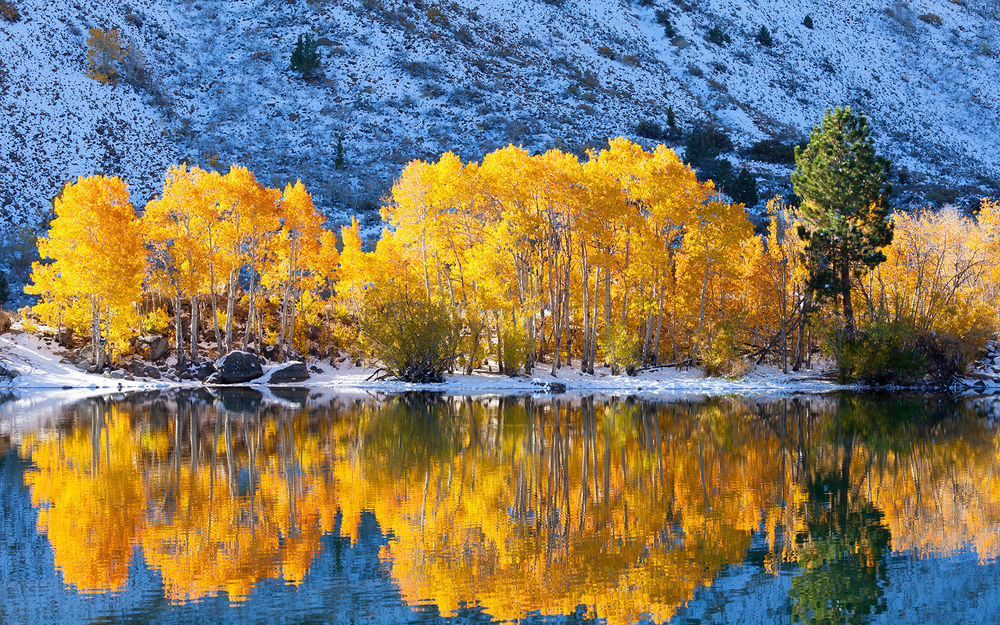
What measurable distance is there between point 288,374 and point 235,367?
2.48 metres

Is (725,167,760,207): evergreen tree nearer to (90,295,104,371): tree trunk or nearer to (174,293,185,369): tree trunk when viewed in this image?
(174,293,185,369): tree trunk

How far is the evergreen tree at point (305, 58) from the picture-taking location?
8525cm

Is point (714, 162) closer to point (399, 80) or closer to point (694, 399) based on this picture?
point (399, 80)

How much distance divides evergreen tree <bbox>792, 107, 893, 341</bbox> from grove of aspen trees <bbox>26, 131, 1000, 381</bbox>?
0.45 meters


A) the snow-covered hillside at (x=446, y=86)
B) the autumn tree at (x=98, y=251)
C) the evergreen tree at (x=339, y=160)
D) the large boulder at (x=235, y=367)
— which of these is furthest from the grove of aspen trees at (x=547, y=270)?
the evergreen tree at (x=339, y=160)

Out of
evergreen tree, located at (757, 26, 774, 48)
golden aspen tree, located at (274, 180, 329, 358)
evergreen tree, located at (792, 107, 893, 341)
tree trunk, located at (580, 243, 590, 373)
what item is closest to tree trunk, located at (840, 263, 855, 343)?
evergreen tree, located at (792, 107, 893, 341)

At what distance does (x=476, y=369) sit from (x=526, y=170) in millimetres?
10678

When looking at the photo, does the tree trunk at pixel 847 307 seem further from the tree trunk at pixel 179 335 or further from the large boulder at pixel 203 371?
the tree trunk at pixel 179 335

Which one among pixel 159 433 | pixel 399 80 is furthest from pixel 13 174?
pixel 159 433

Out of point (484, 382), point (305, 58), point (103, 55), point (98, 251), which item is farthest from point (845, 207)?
point (103, 55)

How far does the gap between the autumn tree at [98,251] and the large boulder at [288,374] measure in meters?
7.17

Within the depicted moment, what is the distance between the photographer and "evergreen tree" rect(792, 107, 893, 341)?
3462cm

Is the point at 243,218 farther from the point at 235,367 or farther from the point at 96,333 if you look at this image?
the point at 96,333

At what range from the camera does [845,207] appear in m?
35.0
